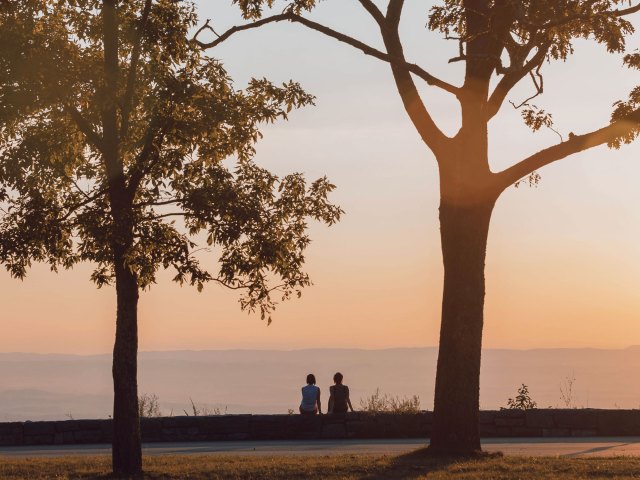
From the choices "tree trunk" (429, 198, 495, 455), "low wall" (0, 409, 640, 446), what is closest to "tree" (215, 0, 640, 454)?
"tree trunk" (429, 198, 495, 455)

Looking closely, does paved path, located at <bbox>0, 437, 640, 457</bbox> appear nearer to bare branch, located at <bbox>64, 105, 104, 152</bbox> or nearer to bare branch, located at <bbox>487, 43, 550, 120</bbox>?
bare branch, located at <bbox>487, 43, 550, 120</bbox>

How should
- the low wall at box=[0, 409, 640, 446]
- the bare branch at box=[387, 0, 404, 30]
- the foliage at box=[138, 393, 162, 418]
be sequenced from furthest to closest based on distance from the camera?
1. the foliage at box=[138, 393, 162, 418]
2. the low wall at box=[0, 409, 640, 446]
3. the bare branch at box=[387, 0, 404, 30]

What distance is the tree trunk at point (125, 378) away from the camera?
2050cm

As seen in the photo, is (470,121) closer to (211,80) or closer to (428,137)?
(428,137)

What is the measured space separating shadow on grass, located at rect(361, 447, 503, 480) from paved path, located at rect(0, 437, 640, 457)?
1.40 m

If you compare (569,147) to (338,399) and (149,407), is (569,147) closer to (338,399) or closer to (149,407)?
(338,399)

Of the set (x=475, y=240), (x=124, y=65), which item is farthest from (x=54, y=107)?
(x=475, y=240)

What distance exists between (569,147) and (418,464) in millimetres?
6214

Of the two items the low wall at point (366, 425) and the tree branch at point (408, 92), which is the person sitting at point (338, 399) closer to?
the low wall at point (366, 425)

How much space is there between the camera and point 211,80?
70.6 feet

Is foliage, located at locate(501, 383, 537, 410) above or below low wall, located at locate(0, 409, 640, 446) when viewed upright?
above

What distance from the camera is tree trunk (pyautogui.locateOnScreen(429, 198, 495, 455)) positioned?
73.4ft

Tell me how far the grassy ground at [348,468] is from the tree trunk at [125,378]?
0.34m

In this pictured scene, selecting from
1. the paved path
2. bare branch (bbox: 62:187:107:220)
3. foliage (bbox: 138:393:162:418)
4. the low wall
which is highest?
bare branch (bbox: 62:187:107:220)
